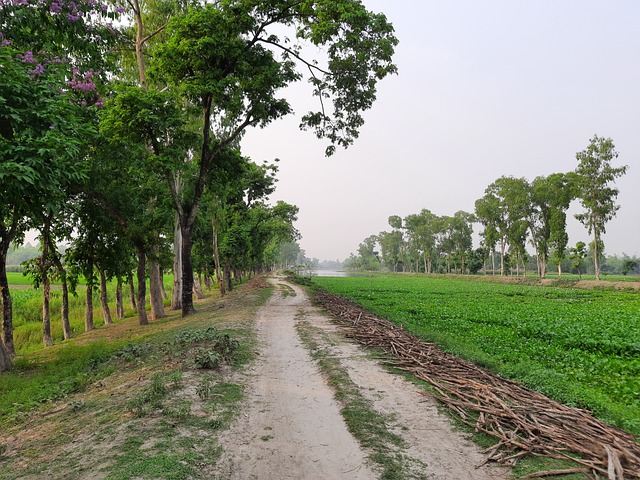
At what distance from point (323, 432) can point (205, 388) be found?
2478 mm

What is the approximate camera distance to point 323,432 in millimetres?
4754

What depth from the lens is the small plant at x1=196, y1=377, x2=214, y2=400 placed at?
19.4 feet

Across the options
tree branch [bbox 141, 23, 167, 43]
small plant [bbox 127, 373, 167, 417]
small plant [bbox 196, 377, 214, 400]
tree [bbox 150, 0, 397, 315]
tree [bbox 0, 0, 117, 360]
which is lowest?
small plant [bbox 196, 377, 214, 400]

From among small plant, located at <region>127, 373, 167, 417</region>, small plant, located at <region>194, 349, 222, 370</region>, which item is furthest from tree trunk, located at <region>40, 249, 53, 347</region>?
small plant, located at <region>127, 373, 167, 417</region>

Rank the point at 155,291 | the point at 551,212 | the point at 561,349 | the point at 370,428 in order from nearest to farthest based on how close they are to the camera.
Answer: the point at 370,428 < the point at 561,349 < the point at 155,291 < the point at 551,212

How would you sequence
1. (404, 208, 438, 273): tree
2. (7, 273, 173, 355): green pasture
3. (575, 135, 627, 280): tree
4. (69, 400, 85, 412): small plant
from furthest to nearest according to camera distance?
(404, 208, 438, 273): tree, (575, 135, 627, 280): tree, (7, 273, 173, 355): green pasture, (69, 400, 85, 412): small plant

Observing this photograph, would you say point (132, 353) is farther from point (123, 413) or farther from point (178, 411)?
point (178, 411)

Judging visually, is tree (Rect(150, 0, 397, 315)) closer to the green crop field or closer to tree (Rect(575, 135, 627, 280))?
the green crop field

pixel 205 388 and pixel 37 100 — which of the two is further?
pixel 37 100

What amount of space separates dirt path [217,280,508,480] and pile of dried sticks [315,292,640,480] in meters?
0.46

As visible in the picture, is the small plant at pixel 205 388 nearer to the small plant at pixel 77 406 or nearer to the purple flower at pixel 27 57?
the small plant at pixel 77 406

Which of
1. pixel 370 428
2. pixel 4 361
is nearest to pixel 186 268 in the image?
pixel 4 361

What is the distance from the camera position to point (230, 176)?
19391mm

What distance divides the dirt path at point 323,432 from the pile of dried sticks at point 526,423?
0.46 meters
